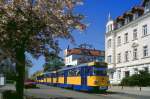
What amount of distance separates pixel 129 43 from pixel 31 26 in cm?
4819

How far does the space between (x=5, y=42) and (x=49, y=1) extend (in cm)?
305

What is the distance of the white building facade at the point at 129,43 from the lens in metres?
60.2

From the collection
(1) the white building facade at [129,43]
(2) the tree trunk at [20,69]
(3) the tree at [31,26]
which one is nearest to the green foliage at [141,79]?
Result: (1) the white building facade at [129,43]

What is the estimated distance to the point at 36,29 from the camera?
2003 centimetres

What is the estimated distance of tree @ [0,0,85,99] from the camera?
19625mm

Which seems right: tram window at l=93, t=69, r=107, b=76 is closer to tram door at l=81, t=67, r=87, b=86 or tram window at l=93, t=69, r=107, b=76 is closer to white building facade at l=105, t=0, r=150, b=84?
tram door at l=81, t=67, r=87, b=86

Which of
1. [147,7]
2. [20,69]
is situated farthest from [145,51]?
[20,69]

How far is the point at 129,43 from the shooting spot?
66.8 m

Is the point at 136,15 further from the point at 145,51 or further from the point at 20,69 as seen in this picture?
the point at 20,69

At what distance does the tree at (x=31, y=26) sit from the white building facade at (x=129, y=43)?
37070 millimetres

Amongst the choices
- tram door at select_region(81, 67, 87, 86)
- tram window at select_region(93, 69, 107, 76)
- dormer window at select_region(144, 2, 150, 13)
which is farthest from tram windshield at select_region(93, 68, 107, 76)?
dormer window at select_region(144, 2, 150, 13)

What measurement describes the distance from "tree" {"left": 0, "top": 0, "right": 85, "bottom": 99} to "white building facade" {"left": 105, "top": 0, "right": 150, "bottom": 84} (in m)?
37.1

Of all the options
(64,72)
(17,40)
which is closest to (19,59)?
(17,40)

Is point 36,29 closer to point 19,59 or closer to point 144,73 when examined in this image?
point 19,59
